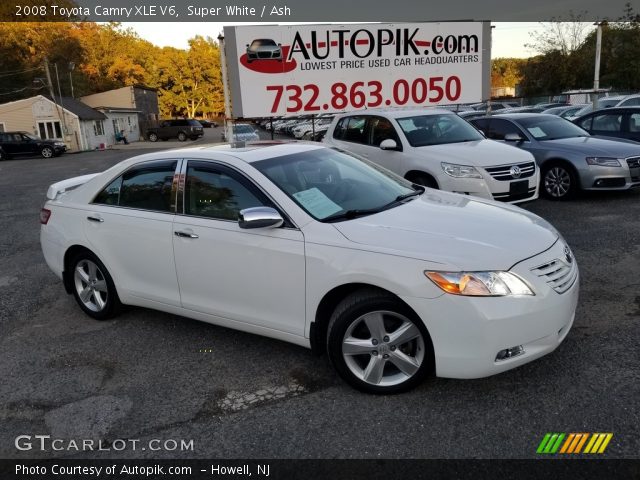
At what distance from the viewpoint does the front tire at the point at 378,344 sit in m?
3.11

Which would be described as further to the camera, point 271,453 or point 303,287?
point 303,287

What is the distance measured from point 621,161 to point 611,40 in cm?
3430

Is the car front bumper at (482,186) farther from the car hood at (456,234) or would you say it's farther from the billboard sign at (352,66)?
the billboard sign at (352,66)

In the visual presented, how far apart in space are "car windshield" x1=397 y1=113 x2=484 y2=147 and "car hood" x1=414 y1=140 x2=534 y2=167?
0.26 m

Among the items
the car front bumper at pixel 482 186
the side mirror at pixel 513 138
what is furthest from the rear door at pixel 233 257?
the side mirror at pixel 513 138

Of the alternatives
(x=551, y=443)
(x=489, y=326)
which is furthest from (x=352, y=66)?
(x=551, y=443)

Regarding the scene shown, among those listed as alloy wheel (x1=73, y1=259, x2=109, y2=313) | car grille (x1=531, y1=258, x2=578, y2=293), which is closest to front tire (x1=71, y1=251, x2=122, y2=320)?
alloy wheel (x1=73, y1=259, x2=109, y2=313)

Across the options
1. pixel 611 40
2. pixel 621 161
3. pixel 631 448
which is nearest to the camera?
pixel 631 448

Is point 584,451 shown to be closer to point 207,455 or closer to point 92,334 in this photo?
point 207,455

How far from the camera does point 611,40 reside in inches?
1430

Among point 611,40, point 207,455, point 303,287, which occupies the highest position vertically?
point 611,40

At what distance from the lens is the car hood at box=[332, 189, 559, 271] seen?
3.02 metres

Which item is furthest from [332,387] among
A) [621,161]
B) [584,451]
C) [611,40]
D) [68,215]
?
[611,40]

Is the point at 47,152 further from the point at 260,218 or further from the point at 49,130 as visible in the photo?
the point at 260,218
